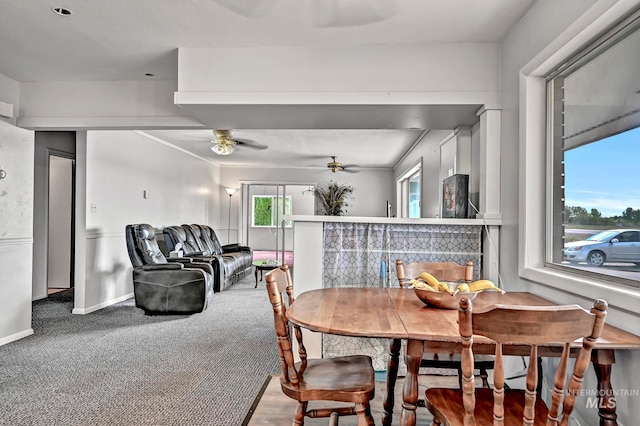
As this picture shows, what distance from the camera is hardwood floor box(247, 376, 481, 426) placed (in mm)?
2273

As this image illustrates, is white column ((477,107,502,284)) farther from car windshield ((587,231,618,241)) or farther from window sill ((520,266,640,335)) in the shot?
car windshield ((587,231,618,241))

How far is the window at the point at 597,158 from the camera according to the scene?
5.43ft

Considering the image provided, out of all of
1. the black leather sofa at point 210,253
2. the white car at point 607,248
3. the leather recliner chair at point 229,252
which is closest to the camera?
the white car at point 607,248

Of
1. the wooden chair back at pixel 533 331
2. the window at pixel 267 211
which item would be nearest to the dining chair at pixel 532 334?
the wooden chair back at pixel 533 331

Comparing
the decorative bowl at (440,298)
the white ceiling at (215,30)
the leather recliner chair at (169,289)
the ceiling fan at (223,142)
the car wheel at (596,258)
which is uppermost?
the white ceiling at (215,30)

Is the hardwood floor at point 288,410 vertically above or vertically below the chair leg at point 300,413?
below

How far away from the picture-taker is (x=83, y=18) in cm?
262

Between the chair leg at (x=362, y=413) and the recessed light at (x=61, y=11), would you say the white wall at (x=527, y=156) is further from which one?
the recessed light at (x=61, y=11)

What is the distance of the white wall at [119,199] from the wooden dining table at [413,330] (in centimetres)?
413

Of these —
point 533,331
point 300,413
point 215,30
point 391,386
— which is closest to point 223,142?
point 215,30

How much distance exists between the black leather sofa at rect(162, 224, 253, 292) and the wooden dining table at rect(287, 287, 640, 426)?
4655 mm

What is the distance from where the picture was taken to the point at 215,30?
274 centimetres

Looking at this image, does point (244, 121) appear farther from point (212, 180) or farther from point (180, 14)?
point (212, 180)

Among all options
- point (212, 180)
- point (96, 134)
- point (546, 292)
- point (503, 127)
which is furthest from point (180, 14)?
A: point (212, 180)
